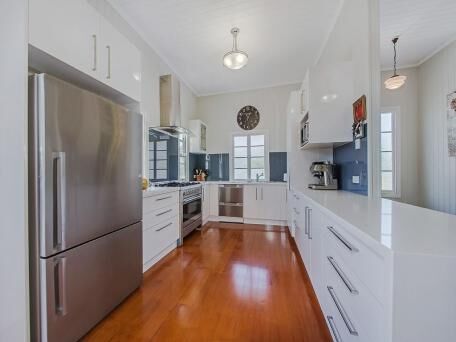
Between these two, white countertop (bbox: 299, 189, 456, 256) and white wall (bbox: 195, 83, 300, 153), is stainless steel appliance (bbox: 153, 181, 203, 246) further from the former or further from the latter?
white countertop (bbox: 299, 189, 456, 256)

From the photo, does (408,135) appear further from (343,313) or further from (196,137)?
(196,137)

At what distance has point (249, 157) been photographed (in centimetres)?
452

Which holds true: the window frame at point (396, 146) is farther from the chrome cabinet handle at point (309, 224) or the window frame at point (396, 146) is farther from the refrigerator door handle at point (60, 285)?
the refrigerator door handle at point (60, 285)

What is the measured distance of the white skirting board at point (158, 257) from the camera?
2.10 meters

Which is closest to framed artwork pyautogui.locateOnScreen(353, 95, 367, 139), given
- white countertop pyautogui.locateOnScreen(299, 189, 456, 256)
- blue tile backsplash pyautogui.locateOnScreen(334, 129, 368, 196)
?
blue tile backsplash pyautogui.locateOnScreen(334, 129, 368, 196)

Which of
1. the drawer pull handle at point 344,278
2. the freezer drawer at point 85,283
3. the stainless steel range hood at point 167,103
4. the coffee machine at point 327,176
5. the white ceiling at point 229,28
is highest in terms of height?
the white ceiling at point 229,28

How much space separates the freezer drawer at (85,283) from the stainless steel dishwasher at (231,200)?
244 cm

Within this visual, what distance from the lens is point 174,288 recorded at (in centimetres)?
179

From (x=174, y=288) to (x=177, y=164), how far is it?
234 centimetres

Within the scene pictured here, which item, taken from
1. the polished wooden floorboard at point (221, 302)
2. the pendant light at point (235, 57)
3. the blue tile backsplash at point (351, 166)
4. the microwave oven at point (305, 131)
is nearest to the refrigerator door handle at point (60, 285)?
the polished wooden floorboard at point (221, 302)

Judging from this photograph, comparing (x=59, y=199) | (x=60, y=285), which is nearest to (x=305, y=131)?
(x=59, y=199)

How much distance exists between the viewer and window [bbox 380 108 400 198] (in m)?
3.24

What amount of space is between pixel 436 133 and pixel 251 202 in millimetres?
2983

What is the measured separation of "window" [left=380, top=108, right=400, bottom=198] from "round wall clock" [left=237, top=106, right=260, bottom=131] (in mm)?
2311
